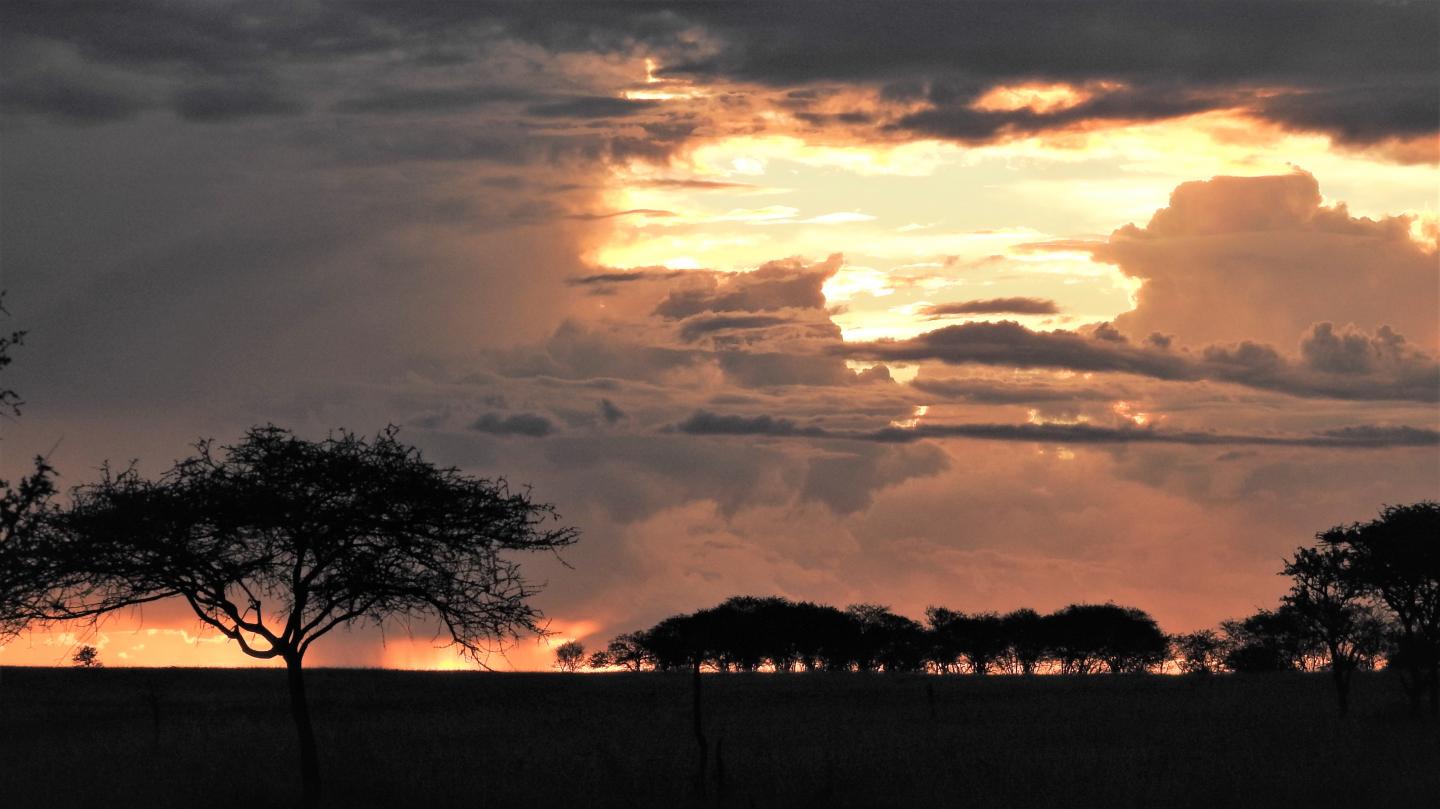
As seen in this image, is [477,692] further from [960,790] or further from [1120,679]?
[960,790]

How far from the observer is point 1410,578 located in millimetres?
53406

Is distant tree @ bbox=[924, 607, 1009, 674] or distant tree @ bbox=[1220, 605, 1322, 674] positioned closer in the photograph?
distant tree @ bbox=[1220, 605, 1322, 674]

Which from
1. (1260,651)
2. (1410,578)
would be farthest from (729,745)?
(1260,651)

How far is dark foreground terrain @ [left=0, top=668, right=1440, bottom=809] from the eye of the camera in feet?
106

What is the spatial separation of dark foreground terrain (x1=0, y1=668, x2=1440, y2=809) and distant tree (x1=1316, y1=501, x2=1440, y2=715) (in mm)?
2294

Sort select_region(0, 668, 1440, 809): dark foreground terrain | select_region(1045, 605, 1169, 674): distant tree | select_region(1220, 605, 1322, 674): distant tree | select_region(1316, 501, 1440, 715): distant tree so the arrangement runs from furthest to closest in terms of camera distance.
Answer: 1. select_region(1045, 605, 1169, 674): distant tree
2. select_region(1220, 605, 1322, 674): distant tree
3. select_region(1316, 501, 1440, 715): distant tree
4. select_region(0, 668, 1440, 809): dark foreground terrain

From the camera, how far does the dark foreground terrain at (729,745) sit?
3225cm

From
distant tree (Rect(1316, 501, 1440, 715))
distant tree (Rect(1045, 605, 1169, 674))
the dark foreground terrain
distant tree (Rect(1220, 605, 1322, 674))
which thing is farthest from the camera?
distant tree (Rect(1045, 605, 1169, 674))

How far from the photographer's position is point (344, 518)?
105 ft

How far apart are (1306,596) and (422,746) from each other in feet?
99.4

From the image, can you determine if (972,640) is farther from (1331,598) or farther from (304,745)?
(304,745)

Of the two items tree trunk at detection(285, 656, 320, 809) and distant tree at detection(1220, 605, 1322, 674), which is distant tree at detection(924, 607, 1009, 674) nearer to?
distant tree at detection(1220, 605, 1322, 674)

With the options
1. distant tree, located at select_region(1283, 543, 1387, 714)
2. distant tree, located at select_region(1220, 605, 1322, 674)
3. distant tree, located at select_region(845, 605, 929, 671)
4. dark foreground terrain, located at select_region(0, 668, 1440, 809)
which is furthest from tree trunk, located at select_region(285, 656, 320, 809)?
distant tree, located at select_region(845, 605, 929, 671)

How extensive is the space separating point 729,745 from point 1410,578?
25.9 meters
